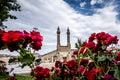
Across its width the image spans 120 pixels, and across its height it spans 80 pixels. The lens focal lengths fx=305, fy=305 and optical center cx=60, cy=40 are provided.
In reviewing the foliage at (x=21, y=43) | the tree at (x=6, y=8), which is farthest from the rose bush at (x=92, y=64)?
the tree at (x=6, y=8)

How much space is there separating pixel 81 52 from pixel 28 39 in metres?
0.62

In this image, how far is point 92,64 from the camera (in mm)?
3117

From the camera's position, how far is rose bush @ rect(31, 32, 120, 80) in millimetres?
2740

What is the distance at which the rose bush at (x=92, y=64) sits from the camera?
274 cm

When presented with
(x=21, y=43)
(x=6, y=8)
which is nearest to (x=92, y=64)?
(x=21, y=43)

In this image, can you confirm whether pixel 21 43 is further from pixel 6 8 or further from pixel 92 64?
pixel 6 8

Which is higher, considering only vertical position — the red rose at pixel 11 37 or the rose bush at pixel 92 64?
the red rose at pixel 11 37

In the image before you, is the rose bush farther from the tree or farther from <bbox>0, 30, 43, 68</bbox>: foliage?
the tree

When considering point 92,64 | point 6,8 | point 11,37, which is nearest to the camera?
point 11,37

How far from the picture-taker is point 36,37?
8.64 feet

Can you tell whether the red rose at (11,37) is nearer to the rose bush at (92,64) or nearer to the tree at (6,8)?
the rose bush at (92,64)

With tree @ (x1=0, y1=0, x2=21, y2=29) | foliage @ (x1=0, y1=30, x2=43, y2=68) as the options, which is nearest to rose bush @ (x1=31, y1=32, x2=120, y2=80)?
foliage @ (x1=0, y1=30, x2=43, y2=68)

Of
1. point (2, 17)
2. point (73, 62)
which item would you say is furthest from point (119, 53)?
point (2, 17)

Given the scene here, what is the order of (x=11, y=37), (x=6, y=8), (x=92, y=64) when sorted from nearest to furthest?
1. (x=11, y=37)
2. (x=92, y=64)
3. (x=6, y=8)
